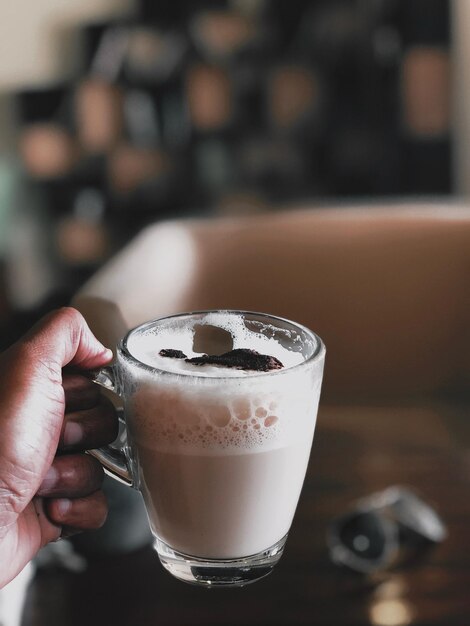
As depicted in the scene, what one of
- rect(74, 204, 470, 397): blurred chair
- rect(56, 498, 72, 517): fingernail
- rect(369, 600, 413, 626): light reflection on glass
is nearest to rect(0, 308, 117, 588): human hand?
rect(56, 498, 72, 517): fingernail

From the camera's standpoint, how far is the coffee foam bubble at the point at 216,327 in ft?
1.83

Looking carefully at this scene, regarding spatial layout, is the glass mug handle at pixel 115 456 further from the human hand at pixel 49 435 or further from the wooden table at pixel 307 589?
the wooden table at pixel 307 589

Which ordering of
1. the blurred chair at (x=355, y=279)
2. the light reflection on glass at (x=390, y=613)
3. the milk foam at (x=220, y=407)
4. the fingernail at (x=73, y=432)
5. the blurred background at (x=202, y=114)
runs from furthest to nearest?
the blurred background at (x=202, y=114)
the blurred chair at (x=355, y=279)
the light reflection on glass at (x=390, y=613)
the fingernail at (x=73, y=432)
the milk foam at (x=220, y=407)

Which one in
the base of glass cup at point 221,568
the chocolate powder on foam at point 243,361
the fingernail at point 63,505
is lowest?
the base of glass cup at point 221,568

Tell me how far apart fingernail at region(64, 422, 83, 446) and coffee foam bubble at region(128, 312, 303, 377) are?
85 mm

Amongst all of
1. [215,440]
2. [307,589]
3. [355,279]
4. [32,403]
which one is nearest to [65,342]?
[32,403]

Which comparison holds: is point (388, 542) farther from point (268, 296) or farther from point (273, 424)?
point (268, 296)

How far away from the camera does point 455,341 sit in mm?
1551

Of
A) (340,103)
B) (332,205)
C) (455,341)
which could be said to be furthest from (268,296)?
(340,103)

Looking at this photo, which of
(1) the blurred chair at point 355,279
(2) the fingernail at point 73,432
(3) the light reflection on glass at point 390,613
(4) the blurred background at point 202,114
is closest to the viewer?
(2) the fingernail at point 73,432

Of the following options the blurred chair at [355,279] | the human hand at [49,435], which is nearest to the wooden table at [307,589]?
the human hand at [49,435]

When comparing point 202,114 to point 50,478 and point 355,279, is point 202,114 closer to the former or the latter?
point 355,279

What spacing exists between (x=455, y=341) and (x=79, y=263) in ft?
8.14

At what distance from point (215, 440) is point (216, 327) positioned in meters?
0.13
